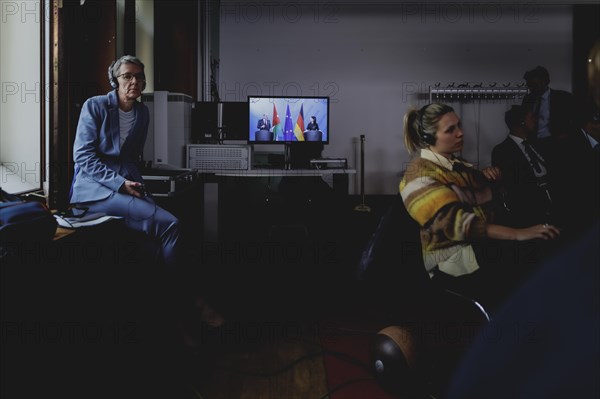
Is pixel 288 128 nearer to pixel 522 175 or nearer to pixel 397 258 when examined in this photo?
pixel 522 175

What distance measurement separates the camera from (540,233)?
1.73 meters

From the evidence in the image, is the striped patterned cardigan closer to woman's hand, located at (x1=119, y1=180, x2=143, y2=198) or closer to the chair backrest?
the chair backrest

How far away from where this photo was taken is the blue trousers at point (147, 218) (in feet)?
8.56

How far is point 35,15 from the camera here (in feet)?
8.74

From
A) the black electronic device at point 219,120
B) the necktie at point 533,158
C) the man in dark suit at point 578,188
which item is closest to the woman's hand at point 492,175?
the man in dark suit at point 578,188

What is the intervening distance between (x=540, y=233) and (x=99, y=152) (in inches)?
81.6

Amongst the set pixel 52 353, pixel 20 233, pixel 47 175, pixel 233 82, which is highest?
pixel 233 82

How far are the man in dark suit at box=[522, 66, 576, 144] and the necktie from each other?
0.16 metres

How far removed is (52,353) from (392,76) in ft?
19.6

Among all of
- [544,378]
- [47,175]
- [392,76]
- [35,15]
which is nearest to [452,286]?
[544,378]

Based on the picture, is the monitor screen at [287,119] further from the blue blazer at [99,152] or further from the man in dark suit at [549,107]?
the man in dark suit at [549,107]

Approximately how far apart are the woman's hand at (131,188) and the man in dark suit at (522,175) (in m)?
1.68

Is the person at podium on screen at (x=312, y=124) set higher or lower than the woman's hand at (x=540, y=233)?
higher

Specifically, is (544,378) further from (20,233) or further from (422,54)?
(422,54)
